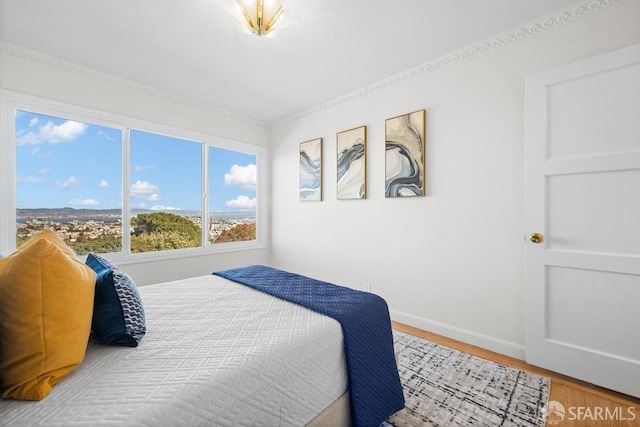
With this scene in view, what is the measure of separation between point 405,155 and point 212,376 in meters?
2.50

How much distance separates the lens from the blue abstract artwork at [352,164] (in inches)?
126

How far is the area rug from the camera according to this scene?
1.58 meters

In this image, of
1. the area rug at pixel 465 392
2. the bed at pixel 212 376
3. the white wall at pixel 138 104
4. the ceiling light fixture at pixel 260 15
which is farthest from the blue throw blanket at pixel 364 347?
the white wall at pixel 138 104

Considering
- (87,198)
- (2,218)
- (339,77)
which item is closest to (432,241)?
(339,77)

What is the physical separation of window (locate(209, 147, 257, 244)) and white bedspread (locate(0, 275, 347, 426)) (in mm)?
2390

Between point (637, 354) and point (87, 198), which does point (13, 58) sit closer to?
point (87, 198)

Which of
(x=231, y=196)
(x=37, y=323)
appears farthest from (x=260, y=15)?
(x=231, y=196)

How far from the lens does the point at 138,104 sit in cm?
307

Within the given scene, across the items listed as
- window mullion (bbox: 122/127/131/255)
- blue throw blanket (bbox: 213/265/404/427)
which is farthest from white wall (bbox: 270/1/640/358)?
window mullion (bbox: 122/127/131/255)

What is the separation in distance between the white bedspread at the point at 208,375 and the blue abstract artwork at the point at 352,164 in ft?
6.32

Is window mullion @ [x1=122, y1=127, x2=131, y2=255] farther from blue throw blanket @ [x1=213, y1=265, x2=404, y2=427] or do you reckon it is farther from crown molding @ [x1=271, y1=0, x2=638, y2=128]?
crown molding @ [x1=271, y1=0, x2=638, y2=128]

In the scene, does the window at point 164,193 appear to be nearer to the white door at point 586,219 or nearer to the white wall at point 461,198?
the white wall at point 461,198

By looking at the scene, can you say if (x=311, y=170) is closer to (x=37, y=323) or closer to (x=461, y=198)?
(x=461, y=198)

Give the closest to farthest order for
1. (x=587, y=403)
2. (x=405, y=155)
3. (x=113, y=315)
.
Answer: (x=113, y=315) → (x=587, y=403) → (x=405, y=155)
